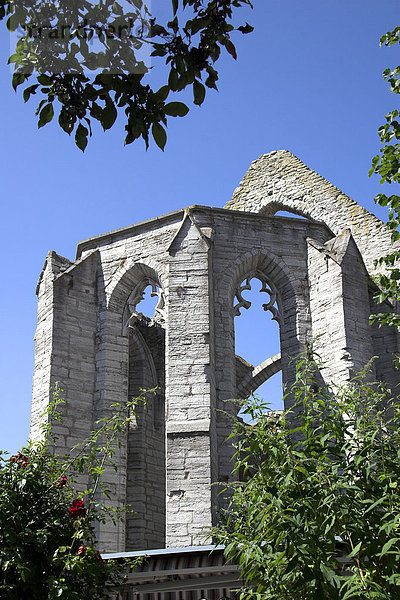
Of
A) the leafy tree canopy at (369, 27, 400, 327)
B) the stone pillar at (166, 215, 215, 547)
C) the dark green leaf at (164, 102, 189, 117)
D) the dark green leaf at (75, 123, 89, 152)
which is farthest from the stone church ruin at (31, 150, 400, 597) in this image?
the dark green leaf at (164, 102, 189, 117)

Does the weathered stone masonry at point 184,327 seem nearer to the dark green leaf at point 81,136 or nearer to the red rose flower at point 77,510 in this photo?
the red rose flower at point 77,510

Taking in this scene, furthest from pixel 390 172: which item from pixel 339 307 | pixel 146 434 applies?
pixel 146 434

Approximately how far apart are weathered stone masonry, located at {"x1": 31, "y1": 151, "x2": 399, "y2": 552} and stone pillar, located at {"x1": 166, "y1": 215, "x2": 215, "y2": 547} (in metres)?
0.01

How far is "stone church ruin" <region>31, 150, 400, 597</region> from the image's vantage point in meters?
10.9

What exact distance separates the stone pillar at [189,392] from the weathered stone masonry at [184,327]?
0.05 ft

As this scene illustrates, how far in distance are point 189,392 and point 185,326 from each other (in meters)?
0.95

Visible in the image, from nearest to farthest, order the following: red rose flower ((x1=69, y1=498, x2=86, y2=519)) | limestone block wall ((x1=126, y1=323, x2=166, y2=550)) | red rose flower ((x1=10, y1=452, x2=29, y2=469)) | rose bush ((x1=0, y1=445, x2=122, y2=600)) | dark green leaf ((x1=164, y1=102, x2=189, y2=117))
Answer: dark green leaf ((x1=164, y1=102, x2=189, y2=117))
rose bush ((x1=0, y1=445, x2=122, y2=600))
red rose flower ((x1=69, y1=498, x2=86, y2=519))
red rose flower ((x1=10, y1=452, x2=29, y2=469))
limestone block wall ((x1=126, y1=323, x2=166, y2=550))

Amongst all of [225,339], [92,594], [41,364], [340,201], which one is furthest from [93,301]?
[92,594]

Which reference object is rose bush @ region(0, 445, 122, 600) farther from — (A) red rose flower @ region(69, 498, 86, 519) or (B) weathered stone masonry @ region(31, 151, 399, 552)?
(B) weathered stone masonry @ region(31, 151, 399, 552)

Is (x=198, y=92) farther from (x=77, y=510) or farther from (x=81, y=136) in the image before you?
(x=77, y=510)

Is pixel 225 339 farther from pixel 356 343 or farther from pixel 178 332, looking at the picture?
pixel 356 343

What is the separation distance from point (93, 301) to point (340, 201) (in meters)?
6.01

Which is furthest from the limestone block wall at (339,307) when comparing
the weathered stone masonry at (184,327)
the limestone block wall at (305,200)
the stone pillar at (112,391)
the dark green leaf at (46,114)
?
the dark green leaf at (46,114)

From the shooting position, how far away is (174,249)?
11.8 meters
